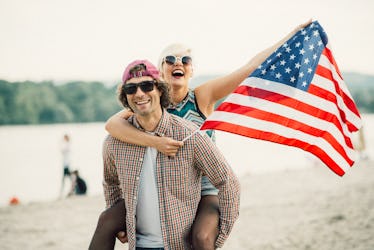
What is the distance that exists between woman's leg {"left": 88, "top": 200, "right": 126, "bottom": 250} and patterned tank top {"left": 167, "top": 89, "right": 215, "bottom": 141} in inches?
36.0

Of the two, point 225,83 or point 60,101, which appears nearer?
point 225,83

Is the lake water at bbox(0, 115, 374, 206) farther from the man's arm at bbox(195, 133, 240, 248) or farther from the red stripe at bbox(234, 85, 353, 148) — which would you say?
the man's arm at bbox(195, 133, 240, 248)

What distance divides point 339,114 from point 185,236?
74.8 inches

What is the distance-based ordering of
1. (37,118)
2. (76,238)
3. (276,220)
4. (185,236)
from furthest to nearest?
(37,118) → (276,220) → (76,238) → (185,236)

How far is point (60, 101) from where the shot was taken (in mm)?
85688

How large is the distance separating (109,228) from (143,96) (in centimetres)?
105

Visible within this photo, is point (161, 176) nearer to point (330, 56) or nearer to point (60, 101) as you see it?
point (330, 56)

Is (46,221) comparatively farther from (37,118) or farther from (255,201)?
(37,118)

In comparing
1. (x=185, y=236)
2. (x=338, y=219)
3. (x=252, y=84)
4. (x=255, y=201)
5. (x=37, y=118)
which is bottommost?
(x=37, y=118)

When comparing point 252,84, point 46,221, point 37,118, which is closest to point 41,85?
point 37,118

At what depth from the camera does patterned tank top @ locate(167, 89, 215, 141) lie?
354 centimetres

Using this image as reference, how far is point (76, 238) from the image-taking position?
838cm

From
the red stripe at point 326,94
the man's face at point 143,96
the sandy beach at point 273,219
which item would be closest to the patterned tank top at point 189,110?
the man's face at point 143,96

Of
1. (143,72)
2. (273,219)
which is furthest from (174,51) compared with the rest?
(273,219)
